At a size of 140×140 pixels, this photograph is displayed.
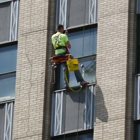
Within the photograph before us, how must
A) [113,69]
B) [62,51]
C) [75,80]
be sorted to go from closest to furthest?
1. [113,69]
2. [62,51]
3. [75,80]

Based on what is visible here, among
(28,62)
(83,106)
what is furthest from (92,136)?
(28,62)

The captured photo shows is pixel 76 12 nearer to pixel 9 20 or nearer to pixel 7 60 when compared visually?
pixel 9 20

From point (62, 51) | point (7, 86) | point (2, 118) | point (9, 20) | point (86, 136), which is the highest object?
point (9, 20)

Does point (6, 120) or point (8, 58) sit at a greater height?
point (8, 58)

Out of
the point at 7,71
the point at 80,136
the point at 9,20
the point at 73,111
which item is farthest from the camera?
the point at 9,20

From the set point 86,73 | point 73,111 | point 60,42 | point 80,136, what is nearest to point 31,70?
point 60,42

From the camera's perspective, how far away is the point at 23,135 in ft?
117

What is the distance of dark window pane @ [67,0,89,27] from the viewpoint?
120ft

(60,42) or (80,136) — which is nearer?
(80,136)

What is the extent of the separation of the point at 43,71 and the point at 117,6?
3456 mm

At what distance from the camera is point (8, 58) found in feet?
124

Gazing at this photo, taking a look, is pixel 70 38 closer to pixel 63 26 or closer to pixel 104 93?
pixel 63 26

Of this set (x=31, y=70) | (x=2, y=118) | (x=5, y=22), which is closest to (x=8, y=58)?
(x=5, y=22)

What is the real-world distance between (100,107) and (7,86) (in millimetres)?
4320
